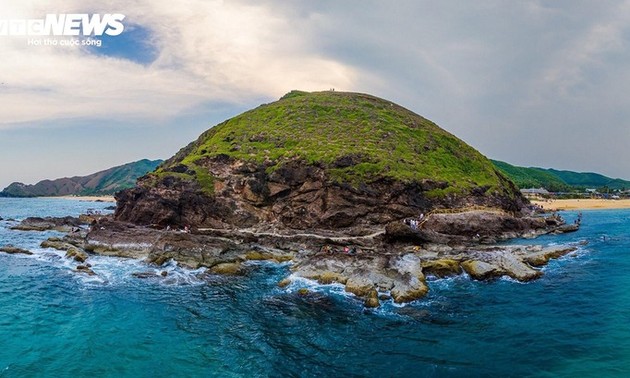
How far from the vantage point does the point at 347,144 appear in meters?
93.2

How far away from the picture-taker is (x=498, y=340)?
27.2 m

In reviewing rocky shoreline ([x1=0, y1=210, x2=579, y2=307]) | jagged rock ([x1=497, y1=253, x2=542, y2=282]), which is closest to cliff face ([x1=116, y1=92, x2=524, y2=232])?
rocky shoreline ([x1=0, y1=210, x2=579, y2=307])

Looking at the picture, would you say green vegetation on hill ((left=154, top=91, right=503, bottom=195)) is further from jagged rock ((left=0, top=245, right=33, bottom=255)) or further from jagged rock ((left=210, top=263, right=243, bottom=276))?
jagged rock ((left=210, top=263, right=243, bottom=276))

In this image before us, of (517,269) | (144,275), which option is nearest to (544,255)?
(517,269)

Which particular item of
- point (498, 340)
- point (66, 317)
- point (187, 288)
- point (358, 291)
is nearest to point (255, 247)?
point (187, 288)

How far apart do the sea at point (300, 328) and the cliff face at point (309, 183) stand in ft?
105

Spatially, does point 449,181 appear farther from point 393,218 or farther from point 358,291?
point 358,291

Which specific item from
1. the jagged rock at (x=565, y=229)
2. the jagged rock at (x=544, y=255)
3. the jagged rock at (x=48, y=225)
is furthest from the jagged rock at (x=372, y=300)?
the jagged rock at (x=48, y=225)

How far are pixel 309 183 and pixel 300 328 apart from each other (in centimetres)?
5223

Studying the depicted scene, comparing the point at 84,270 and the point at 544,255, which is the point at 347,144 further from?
the point at 84,270

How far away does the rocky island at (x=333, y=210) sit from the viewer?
45344 millimetres

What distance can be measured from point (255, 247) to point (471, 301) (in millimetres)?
33587

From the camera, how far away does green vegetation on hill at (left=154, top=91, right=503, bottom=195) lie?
278ft

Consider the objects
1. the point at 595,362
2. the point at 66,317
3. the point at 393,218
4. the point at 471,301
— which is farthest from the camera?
the point at 393,218
